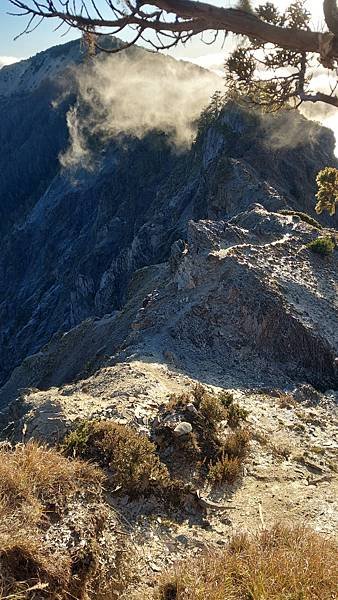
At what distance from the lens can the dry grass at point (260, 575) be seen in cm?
508

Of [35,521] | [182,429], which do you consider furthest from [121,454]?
[35,521]

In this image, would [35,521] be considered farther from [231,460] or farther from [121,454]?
[231,460]

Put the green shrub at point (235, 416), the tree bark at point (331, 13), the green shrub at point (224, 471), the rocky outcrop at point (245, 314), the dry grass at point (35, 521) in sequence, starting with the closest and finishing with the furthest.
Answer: the dry grass at point (35, 521) < the tree bark at point (331, 13) < the green shrub at point (224, 471) < the green shrub at point (235, 416) < the rocky outcrop at point (245, 314)

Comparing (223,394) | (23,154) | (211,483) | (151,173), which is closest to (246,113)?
(151,173)

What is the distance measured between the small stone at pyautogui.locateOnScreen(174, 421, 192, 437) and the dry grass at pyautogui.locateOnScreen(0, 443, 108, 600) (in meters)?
3.01

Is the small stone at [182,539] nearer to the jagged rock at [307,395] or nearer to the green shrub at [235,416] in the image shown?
the green shrub at [235,416]

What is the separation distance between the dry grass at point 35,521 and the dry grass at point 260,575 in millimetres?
1096

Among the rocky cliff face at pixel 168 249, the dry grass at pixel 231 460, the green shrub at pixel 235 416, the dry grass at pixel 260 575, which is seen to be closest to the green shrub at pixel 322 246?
the rocky cliff face at pixel 168 249

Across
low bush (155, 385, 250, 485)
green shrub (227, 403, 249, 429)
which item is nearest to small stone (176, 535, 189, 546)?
low bush (155, 385, 250, 485)

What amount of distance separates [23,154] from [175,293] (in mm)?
152045

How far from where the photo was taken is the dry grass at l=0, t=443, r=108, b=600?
4.76 metres

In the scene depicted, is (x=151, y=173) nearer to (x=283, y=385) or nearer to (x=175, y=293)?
(x=175, y=293)

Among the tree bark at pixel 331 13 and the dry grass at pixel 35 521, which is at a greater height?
the tree bark at pixel 331 13

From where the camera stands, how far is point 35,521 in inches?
212
